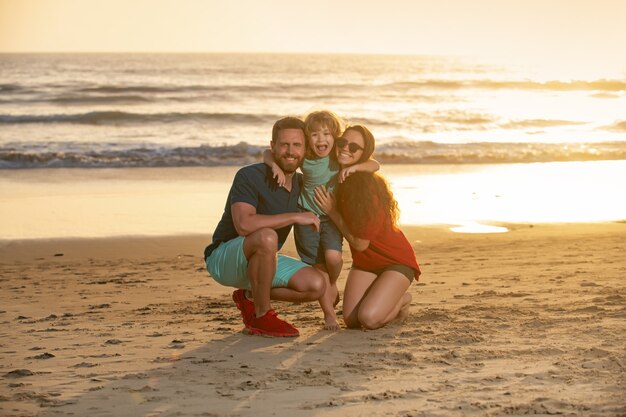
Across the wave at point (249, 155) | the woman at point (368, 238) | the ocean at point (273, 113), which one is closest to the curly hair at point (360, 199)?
the woman at point (368, 238)

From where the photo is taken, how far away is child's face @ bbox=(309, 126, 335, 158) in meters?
6.28

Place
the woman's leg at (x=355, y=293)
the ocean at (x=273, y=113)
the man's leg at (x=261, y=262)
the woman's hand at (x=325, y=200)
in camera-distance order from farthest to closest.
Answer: the ocean at (x=273, y=113)
the woman's leg at (x=355, y=293)
the woman's hand at (x=325, y=200)
the man's leg at (x=261, y=262)

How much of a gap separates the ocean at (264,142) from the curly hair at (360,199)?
1.21 meters

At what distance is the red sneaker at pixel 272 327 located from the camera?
6.18 meters

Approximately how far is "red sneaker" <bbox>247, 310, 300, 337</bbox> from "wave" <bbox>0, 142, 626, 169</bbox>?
1298cm

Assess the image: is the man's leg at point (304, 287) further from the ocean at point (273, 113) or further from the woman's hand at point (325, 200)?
the ocean at point (273, 113)

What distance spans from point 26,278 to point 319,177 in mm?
3334

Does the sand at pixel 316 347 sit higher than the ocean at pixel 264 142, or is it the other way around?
the ocean at pixel 264 142

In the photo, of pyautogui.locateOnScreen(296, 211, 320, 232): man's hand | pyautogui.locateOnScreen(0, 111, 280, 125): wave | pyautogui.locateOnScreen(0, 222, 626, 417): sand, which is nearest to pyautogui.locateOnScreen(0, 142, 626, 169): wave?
pyautogui.locateOnScreen(0, 111, 280, 125): wave

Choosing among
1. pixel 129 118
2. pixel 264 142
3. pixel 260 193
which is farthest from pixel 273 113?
pixel 260 193

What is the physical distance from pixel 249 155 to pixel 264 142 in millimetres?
3352

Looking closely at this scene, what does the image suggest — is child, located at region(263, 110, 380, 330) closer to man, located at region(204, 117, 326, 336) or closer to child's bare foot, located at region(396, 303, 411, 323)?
man, located at region(204, 117, 326, 336)

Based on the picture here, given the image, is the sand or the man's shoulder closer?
the sand

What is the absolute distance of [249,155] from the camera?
2069cm
